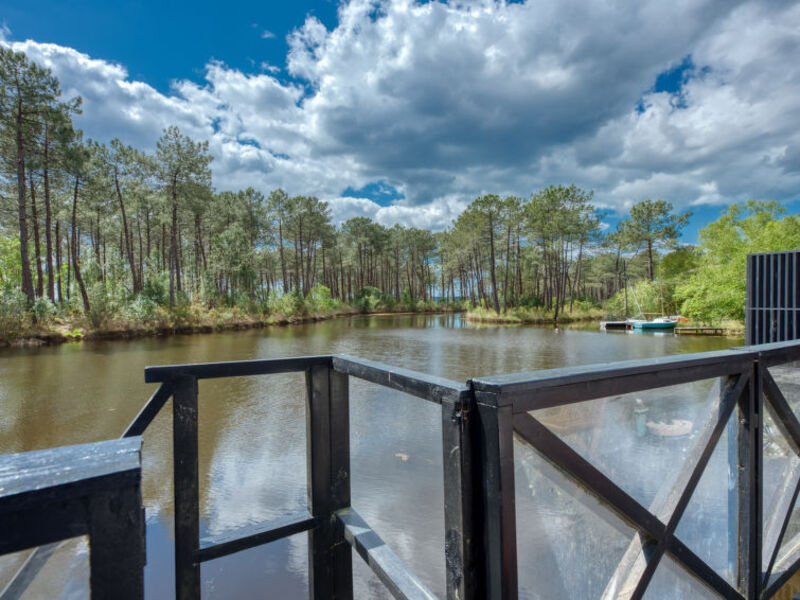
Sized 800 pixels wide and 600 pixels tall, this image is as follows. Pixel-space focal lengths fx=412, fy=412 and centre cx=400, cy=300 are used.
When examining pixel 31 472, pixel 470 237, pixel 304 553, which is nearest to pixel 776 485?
pixel 31 472

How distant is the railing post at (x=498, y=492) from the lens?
0.99 m

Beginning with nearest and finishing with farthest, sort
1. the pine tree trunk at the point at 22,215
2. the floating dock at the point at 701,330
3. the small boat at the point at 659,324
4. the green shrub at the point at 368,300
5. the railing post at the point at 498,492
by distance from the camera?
the railing post at the point at 498,492, the pine tree trunk at the point at 22,215, the floating dock at the point at 701,330, the small boat at the point at 659,324, the green shrub at the point at 368,300

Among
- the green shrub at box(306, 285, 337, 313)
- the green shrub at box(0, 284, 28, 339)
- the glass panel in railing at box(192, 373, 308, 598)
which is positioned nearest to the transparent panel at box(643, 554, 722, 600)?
the glass panel in railing at box(192, 373, 308, 598)

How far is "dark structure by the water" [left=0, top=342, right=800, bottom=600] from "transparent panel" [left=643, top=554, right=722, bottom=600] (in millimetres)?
31

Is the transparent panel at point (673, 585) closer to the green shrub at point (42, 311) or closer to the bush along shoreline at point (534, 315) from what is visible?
the green shrub at point (42, 311)

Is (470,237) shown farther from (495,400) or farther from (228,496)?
(495,400)

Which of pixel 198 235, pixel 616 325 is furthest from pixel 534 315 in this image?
pixel 198 235

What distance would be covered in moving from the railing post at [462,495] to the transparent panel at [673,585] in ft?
2.48

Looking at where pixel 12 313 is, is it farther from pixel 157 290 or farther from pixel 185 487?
pixel 185 487

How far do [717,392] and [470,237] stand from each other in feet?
111

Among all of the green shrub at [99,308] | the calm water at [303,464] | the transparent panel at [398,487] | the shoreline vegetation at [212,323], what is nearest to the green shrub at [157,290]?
the shoreline vegetation at [212,323]

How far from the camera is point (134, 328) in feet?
62.6

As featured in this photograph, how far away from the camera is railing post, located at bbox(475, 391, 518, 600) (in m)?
0.99

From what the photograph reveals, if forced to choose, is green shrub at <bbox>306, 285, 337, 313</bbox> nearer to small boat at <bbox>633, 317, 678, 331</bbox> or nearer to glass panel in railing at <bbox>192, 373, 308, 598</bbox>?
small boat at <bbox>633, 317, 678, 331</bbox>
